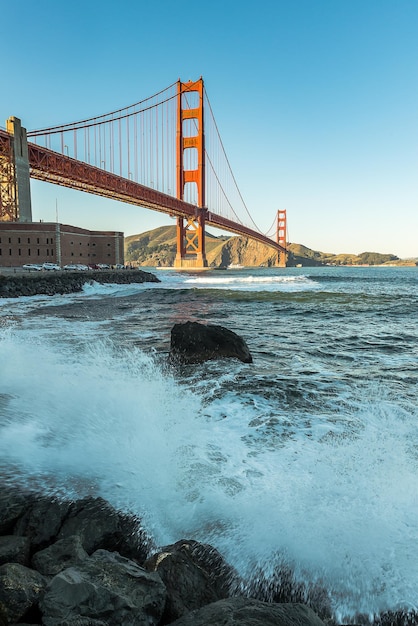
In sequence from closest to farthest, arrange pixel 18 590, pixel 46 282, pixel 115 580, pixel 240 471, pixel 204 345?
pixel 18 590 → pixel 115 580 → pixel 240 471 → pixel 204 345 → pixel 46 282

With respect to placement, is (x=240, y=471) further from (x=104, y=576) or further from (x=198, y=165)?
(x=198, y=165)

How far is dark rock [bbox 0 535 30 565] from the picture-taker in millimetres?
2096

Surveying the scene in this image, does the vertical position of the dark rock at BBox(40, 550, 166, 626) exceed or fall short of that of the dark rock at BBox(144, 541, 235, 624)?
it exceeds it

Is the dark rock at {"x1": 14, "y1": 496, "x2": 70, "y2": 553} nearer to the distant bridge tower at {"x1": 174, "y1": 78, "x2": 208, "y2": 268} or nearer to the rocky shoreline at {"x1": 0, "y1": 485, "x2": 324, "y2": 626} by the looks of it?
the rocky shoreline at {"x1": 0, "y1": 485, "x2": 324, "y2": 626}

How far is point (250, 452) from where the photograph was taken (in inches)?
144

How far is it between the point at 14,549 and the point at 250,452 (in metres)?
2.03

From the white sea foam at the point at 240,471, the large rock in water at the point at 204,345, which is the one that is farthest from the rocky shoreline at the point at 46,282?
the white sea foam at the point at 240,471

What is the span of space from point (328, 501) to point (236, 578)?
0.91 metres

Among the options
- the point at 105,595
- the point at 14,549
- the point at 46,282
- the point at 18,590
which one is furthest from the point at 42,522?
the point at 46,282

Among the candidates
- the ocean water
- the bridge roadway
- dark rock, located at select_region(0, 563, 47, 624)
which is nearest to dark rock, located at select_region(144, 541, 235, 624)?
the ocean water

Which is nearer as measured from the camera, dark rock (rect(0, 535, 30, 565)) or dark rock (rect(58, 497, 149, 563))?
dark rock (rect(0, 535, 30, 565))

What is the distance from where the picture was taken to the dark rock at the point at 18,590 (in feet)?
5.61

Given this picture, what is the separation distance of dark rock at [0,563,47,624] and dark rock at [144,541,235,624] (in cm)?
56

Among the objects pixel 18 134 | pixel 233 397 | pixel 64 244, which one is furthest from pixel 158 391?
pixel 64 244
